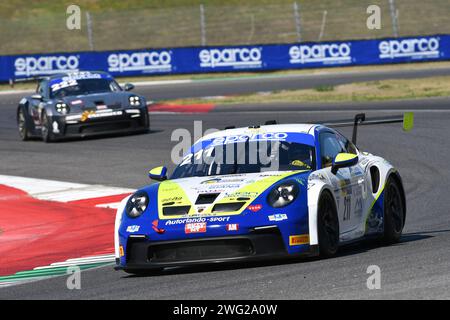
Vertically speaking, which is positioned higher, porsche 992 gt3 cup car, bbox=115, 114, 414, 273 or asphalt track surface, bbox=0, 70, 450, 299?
porsche 992 gt3 cup car, bbox=115, 114, 414, 273

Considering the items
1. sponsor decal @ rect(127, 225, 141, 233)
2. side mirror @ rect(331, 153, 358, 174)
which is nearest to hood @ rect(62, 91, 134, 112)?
side mirror @ rect(331, 153, 358, 174)

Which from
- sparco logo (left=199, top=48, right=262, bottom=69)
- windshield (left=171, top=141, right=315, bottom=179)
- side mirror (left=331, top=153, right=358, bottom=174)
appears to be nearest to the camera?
side mirror (left=331, top=153, right=358, bottom=174)

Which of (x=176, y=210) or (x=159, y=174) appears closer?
(x=176, y=210)

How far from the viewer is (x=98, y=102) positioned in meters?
21.8

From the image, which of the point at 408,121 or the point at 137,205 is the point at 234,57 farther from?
the point at 137,205

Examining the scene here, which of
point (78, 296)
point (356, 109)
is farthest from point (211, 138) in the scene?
point (356, 109)

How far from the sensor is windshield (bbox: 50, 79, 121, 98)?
2242cm

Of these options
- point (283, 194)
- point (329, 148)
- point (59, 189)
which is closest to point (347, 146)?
point (329, 148)

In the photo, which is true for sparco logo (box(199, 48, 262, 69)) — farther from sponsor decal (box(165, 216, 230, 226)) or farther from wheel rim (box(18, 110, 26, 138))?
sponsor decal (box(165, 216, 230, 226))

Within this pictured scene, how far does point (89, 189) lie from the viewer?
51.8ft

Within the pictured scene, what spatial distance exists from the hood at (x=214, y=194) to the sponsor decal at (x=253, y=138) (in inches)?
24.8

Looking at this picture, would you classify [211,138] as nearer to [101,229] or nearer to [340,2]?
[101,229]

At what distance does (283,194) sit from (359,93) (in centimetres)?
2208

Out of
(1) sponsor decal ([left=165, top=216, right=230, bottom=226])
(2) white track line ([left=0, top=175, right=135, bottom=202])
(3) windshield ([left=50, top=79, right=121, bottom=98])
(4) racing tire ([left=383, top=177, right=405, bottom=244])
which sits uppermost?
(3) windshield ([left=50, top=79, right=121, bottom=98])
